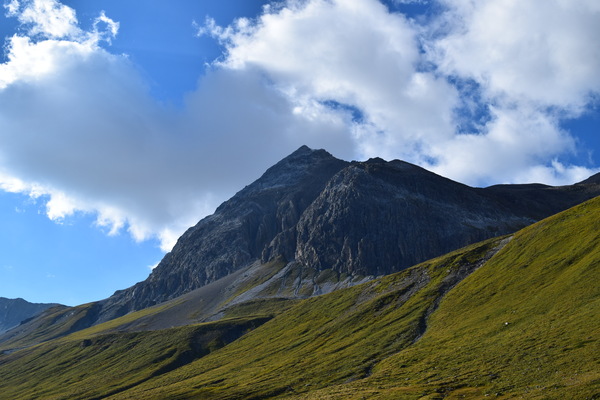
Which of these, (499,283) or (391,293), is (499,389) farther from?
(391,293)

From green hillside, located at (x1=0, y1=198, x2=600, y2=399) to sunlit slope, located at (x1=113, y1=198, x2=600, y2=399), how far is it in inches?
17.6

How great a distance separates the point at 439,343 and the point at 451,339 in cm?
269

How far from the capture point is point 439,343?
4176 inches

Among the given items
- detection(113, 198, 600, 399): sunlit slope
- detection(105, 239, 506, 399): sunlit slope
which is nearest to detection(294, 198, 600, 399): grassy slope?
detection(113, 198, 600, 399): sunlit slope

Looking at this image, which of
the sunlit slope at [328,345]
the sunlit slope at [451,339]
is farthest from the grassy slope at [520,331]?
the sunlit slope at [328,345]

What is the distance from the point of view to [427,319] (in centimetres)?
13725

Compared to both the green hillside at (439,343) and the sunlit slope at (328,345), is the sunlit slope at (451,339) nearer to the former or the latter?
the green hillside at (439,343)

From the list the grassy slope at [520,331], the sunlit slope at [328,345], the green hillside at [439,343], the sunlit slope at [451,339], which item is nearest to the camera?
the grassy slope at [520,331]

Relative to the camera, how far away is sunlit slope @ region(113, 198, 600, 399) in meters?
67.8

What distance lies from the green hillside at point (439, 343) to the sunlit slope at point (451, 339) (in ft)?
1.46

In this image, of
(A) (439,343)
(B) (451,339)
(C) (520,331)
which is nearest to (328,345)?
(A) (439,343)

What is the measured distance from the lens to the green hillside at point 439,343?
68.8 metres

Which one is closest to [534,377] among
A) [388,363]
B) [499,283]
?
[388,363]

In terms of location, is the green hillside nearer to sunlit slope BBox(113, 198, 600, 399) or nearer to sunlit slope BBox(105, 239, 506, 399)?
sunlit slope BBox(113, 198, 600, 399)
